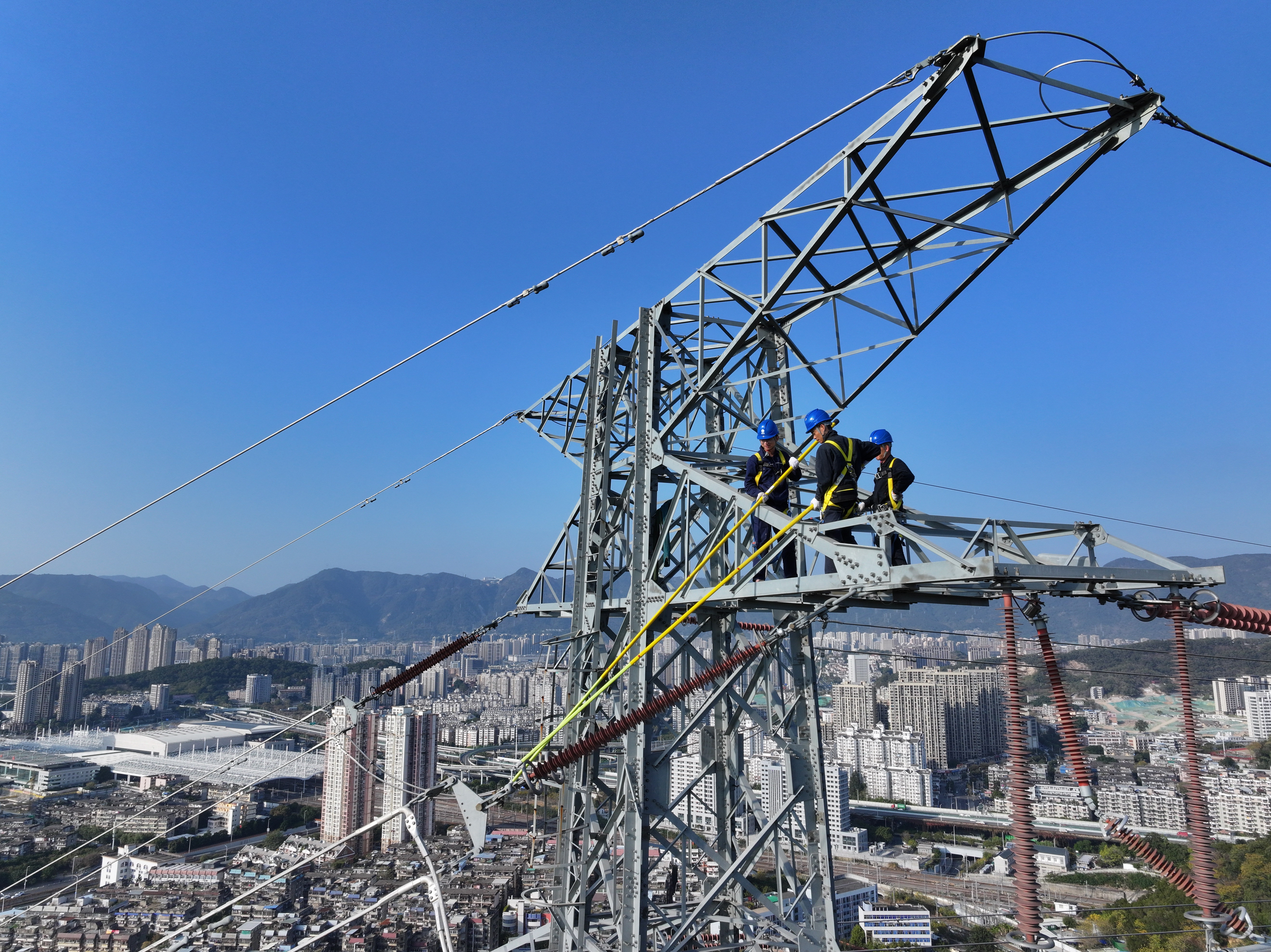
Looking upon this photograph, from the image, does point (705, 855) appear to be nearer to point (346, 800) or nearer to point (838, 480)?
point (838, 480)

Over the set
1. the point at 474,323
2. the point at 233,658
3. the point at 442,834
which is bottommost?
the point at 442,834

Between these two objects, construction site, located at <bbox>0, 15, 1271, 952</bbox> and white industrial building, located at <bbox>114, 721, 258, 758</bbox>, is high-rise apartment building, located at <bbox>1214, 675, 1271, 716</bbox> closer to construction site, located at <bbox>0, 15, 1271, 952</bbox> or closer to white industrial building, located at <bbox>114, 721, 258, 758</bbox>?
construction site, located at <bbox>0, 15, 1271, 952</bbox>

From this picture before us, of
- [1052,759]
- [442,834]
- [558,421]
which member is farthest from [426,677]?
[558,421]

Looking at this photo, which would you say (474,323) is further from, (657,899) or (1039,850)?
(1039,850)

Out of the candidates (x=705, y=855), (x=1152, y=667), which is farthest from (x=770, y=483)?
(x=1152, y=667)

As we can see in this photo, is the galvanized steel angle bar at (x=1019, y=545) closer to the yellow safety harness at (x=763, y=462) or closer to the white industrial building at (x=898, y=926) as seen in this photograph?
the yellow safety harness at (x=763, y=462)

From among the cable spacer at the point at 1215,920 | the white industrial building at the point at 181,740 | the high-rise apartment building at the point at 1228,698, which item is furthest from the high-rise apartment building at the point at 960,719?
the cable spacer at the point at 1215,920
